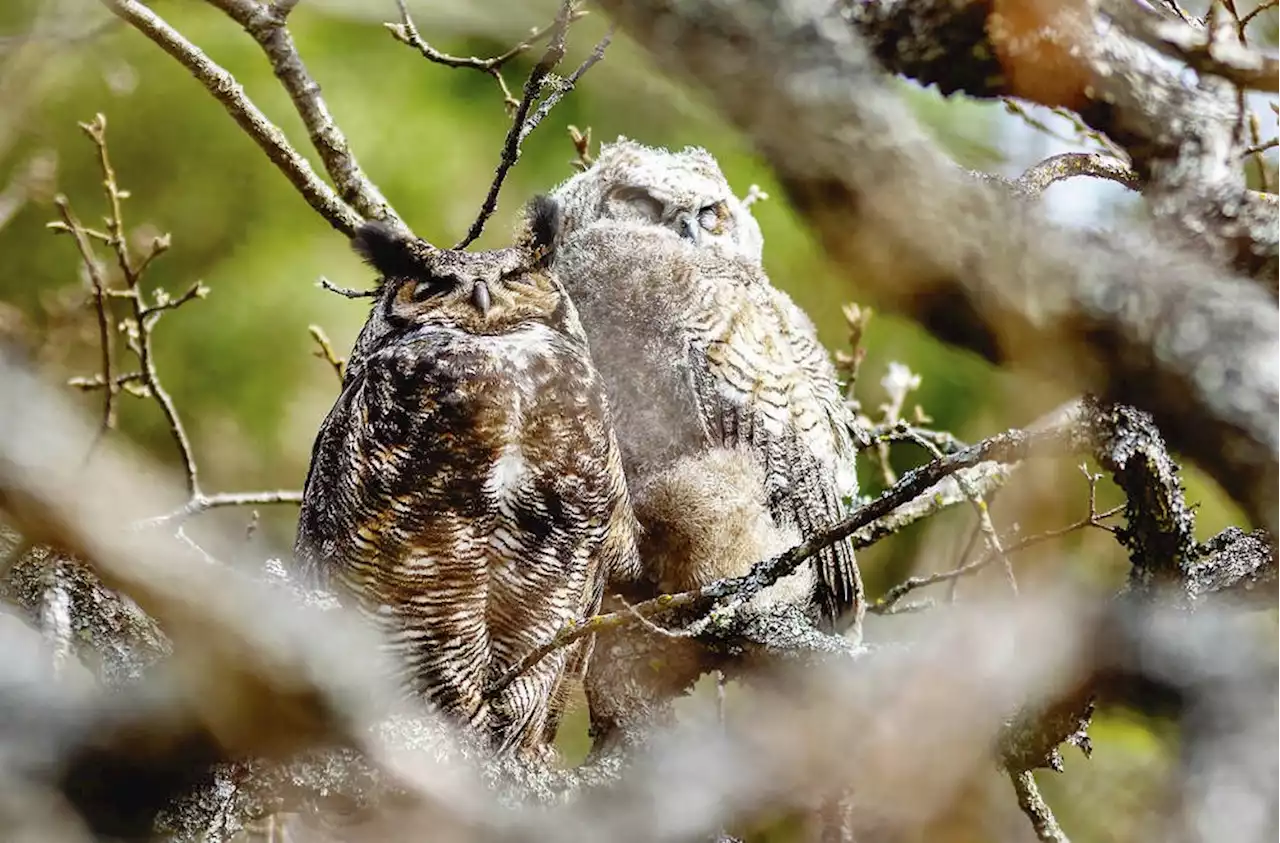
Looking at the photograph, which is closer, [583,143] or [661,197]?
[583,143]

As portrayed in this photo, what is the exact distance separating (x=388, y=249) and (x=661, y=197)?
37.3 inches

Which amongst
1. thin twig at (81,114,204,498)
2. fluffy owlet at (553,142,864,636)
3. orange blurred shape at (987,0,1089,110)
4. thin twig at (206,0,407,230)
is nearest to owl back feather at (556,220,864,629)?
fluffy owlet at (553,142,864,636)

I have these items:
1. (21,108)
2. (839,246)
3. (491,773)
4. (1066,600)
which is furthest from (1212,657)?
(21,108)

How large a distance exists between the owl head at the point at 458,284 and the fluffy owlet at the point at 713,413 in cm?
34

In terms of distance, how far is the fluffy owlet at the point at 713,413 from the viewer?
2.67 metres

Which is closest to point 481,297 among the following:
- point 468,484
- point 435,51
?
point 468,484

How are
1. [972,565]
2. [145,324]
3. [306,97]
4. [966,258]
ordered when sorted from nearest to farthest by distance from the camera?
[966,258] → [972,565] → [306,97] → [145,324]

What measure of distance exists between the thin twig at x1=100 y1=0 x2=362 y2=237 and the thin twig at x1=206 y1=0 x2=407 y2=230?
0.05 metres

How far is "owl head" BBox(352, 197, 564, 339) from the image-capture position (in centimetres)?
231

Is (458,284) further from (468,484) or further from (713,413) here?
(713,413)

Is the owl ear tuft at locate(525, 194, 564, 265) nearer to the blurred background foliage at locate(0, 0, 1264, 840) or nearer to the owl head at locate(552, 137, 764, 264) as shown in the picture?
the owl head at locate(552, 137, 764, 264)

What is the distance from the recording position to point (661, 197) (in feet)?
10.3

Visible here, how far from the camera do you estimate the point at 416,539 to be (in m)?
2.18

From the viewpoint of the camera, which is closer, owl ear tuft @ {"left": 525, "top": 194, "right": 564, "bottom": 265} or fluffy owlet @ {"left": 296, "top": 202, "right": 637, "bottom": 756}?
fluffy owlet @ {"left": 296, "top": 202, "right": 637, "bottom": 756}
